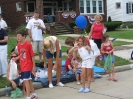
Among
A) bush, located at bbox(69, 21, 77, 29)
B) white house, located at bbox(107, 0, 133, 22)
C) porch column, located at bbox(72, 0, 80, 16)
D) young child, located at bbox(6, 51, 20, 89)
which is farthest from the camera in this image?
white house, located at bbox(107, 0, 133, 22)

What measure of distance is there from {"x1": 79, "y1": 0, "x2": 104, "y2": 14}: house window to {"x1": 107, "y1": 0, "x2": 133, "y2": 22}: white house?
536 cm

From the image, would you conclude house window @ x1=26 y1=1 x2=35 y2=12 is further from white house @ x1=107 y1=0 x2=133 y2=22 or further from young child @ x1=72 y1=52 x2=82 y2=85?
young child @ x1=72 y1=52 x2=82 y2=85

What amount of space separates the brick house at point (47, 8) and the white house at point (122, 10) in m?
5.29

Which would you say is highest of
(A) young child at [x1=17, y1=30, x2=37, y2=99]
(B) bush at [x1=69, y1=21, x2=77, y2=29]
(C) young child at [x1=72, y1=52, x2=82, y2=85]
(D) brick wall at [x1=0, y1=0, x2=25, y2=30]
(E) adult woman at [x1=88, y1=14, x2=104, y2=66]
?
(D) brick wall at [x1=0, y1=0, x2=25, y2=30]

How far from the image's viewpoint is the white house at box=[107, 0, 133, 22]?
40.3 metres

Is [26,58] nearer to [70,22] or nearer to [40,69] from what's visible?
[40,69]

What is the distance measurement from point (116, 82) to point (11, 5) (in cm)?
2712

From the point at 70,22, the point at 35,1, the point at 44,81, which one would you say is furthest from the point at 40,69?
the point at 35,1

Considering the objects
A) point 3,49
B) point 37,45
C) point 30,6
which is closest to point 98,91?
point 3,49

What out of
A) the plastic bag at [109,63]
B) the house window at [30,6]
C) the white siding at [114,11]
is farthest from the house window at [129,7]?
the plastic bag at [109,63]

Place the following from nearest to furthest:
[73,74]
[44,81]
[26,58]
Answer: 1. [26,58]
2. [44,81]
3. [73,74]

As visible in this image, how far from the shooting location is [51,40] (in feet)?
25.0

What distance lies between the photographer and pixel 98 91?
24.3ft

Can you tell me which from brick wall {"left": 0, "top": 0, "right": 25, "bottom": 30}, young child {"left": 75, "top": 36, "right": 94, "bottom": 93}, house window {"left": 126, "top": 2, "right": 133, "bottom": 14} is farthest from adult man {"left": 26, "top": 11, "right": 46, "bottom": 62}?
house window {"left": 126, "top": 2, "right": 133, "bottom": 14}
